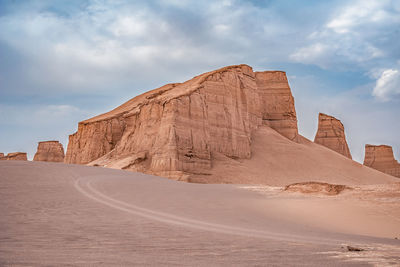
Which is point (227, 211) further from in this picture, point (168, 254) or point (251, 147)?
point (251, 147)

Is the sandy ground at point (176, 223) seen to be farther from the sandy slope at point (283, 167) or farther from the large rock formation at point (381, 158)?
the large rock formation at point (381, 158)

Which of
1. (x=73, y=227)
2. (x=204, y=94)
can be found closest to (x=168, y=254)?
(x=73, y=227)

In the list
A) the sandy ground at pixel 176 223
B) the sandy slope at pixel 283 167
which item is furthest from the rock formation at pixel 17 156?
the sandy ground at pixel 176 223

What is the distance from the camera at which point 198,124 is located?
3838 centimetres

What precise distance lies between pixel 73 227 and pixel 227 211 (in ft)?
20.1

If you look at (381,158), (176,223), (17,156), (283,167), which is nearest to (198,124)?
(283,167)

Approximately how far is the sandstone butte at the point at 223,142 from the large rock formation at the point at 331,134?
2163 centimetres

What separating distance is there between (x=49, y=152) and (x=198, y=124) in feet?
199

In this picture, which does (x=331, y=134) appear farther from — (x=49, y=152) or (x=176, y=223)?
(x=176, y=223)

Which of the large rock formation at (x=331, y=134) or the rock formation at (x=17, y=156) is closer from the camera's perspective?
the large rock formation at (x=331, y=134)

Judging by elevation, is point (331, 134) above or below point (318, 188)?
above

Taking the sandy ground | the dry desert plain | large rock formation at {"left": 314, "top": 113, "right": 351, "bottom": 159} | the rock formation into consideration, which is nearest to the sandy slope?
the dry desert plain

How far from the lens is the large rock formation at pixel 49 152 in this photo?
86750mm

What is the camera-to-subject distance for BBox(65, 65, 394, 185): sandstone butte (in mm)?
36094
